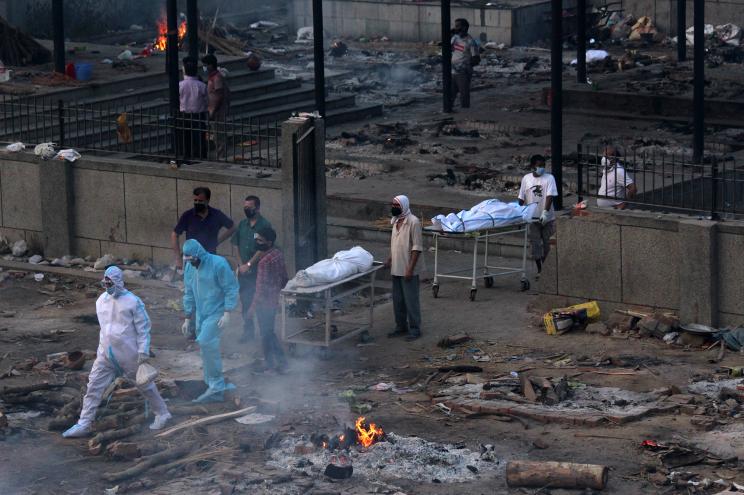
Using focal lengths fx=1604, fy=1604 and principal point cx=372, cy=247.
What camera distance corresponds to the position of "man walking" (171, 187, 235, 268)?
17.1 metres

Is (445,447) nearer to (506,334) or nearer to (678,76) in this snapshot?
(506,334)

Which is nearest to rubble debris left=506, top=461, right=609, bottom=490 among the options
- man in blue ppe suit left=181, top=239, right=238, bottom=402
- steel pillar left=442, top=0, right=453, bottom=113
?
man in blue ppe suit left=181, top=239, right=238, bottom=402

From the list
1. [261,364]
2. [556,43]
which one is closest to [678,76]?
[556,43]

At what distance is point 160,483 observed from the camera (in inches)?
500

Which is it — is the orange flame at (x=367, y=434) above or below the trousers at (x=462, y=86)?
below

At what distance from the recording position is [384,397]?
48.0 feet

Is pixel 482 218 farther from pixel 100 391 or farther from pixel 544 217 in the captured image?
pixel 100 391

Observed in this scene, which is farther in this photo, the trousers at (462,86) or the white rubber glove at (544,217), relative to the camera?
the trousers at (462,86)

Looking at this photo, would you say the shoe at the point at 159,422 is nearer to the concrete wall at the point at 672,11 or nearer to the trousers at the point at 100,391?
the trousers at the point at 100,391

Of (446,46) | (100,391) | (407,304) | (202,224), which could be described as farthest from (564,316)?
(446,46)

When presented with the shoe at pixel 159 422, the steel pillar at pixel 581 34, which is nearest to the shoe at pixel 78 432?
the shoe at pixel 159 422

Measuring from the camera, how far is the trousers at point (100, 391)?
13.9m

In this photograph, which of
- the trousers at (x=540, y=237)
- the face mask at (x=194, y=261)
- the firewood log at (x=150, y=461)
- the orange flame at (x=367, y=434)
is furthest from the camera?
the trousers at (x=540, y=237)

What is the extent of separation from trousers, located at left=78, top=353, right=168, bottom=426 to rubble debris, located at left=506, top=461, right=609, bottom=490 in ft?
11.0
